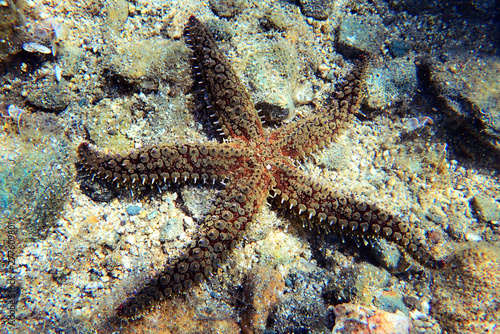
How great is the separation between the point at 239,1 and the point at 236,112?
2.49 meters

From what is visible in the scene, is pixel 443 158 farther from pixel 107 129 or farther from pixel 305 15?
pixel 107 129

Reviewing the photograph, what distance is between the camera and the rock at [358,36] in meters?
5.16

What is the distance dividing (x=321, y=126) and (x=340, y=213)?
55.9 inches

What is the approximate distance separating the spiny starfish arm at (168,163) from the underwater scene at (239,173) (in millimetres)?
22

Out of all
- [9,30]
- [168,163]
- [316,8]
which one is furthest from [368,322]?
[9,30]

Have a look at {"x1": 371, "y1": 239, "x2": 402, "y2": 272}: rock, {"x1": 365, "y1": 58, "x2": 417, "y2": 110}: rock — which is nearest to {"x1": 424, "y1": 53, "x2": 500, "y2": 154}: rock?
{"x1": 365, "y1": 58, "x2": 417, "y2": 110}: rock

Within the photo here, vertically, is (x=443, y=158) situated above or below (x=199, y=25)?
below

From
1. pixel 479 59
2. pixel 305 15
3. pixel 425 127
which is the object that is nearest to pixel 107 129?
pixel 305 15

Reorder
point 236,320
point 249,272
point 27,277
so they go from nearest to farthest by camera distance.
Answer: point 27,277
point 236,320
point 249,272

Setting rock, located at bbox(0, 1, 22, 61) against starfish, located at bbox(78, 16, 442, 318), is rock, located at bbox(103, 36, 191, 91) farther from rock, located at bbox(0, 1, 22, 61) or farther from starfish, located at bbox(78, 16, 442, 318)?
rock, located at bbox(0, 1, 22, 61)

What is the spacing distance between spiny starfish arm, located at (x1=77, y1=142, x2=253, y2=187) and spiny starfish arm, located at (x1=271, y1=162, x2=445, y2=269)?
72cm

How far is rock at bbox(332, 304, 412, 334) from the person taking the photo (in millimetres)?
3334

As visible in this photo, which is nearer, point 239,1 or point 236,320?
point 236,320

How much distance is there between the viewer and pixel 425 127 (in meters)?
5.27
